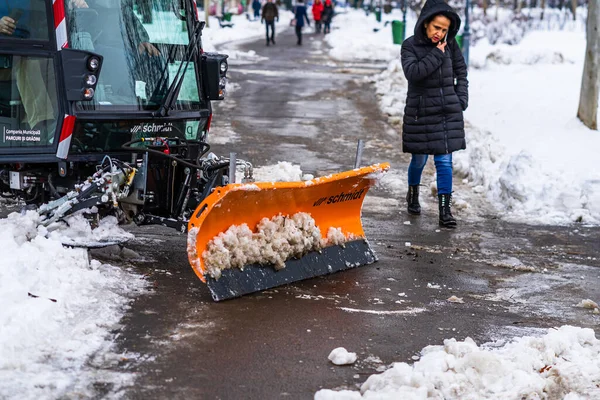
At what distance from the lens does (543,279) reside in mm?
6789

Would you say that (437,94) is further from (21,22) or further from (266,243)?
(21,22)

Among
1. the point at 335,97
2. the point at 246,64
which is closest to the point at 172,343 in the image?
the point at 335,97

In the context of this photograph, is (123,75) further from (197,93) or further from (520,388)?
(520,388)

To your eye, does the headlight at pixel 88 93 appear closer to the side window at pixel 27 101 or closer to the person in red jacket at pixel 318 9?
the side window at pixel 27 101

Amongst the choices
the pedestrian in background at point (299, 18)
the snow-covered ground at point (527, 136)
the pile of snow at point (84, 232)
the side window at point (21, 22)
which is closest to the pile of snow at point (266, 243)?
the pile of snow at point (84, 232)

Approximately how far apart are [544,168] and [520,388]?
6.10 meters

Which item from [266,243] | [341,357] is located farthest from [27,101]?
[341,357]

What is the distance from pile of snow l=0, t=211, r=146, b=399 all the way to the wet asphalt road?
0.51 ft

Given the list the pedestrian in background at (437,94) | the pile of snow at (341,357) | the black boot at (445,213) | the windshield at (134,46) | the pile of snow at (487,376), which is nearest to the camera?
the pile of snow at (487,376)

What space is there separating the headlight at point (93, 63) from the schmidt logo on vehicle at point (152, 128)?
0.65 meters

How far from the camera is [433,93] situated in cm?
827

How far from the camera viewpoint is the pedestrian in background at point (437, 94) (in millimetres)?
8094

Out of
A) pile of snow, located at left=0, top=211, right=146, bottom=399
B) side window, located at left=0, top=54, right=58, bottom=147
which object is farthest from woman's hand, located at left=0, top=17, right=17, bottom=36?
pile of snow, located at left=0, top=211, right=146, bottom=399

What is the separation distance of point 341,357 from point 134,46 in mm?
3013
